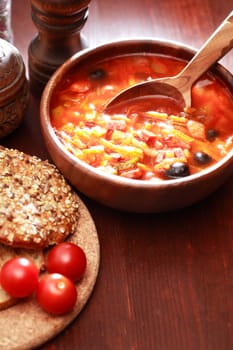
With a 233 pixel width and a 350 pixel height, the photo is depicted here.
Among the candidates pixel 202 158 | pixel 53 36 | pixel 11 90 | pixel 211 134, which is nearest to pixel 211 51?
pixel 211 134

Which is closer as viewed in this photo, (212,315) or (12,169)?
(212,315)

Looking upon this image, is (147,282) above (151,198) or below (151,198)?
below

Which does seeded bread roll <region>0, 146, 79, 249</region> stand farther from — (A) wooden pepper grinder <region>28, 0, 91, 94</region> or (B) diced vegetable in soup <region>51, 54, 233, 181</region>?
(A) wooden pepper grinder <region>28, 0, 91, 94</region>

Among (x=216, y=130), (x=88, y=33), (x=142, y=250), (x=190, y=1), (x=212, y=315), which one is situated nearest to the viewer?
(x=212, y=315)

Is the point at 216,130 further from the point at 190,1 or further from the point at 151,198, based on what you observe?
the point at 190,1

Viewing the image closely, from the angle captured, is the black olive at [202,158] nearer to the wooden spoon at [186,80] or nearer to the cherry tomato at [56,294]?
the wooden spoon at [186,80]

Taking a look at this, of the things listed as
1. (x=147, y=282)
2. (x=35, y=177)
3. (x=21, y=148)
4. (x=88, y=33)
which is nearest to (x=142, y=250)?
(x=147, y=282)

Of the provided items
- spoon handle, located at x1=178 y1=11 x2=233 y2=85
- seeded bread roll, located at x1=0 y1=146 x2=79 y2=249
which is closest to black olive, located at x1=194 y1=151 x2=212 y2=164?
spoon handle, located at x1=178 y1=11 x2=233 y2=85
